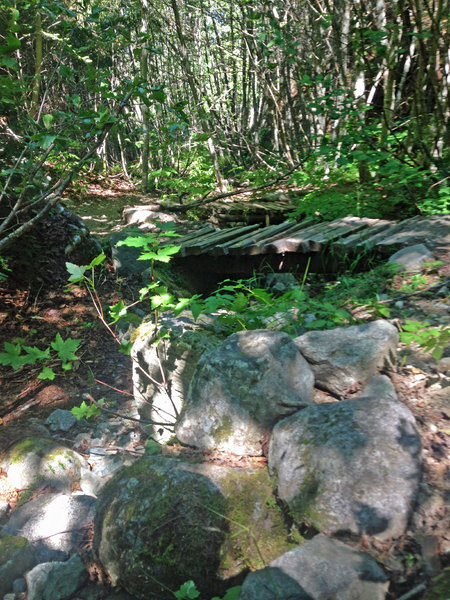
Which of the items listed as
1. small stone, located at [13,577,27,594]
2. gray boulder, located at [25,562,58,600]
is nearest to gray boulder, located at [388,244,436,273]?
gray boulder, located at [25,562,58,600]

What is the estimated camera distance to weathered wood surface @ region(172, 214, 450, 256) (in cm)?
384

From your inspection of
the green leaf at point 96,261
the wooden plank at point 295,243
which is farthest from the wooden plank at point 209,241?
the green leaf at point 96,261

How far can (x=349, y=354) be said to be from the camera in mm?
2084

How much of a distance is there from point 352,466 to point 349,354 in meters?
0.64

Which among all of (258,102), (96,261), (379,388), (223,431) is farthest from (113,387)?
(258,102)

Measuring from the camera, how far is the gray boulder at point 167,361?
2557 millimetres

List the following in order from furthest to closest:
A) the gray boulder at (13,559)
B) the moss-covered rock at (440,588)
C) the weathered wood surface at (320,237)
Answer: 1. the weathered wood surface at (320,237)
2. the gray boulder at (13,559)
3. the moss-covered rock at (440,588)

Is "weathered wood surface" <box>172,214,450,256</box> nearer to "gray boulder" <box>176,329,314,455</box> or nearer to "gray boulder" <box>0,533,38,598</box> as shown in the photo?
"gray boulder" <box>176,329,314,455</box>

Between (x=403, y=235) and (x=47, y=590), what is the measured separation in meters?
3.53

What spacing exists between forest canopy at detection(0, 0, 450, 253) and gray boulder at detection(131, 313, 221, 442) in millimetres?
1083

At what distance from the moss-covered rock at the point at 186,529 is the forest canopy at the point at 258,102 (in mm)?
1822

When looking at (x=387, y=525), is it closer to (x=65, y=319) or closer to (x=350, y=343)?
(x=350, y=343)

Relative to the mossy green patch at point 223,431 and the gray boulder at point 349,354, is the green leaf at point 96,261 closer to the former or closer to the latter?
the mossy green patch at point 223,431

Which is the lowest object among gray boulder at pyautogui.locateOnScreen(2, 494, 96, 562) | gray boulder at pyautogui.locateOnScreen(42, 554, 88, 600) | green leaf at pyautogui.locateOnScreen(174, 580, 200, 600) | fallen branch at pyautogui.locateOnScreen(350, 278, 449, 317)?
gray boulder at pyautogui.locateOnScreen(2, 494, 96, 562)
